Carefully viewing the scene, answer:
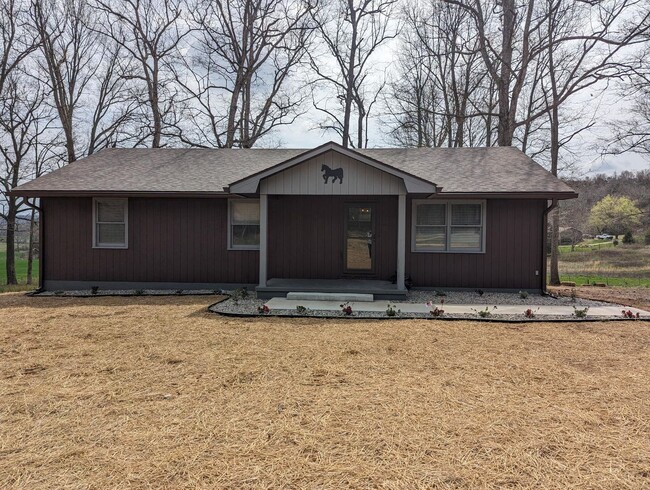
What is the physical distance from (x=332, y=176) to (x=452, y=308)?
3508 mm

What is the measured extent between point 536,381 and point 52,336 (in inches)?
244

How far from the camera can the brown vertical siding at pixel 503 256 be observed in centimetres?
900

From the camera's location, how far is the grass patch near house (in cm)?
1859

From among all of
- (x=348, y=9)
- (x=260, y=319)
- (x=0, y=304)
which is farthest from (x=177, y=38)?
(x=260, y=319)

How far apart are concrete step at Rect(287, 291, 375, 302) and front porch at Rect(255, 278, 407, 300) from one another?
4.9 inches

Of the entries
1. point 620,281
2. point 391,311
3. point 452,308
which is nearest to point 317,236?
point 391,311

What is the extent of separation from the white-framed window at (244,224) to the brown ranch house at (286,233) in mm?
25

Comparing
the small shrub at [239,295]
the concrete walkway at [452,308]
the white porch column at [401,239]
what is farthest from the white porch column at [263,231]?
the white porch column at [401,239]

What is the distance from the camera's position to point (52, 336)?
5.54 metres

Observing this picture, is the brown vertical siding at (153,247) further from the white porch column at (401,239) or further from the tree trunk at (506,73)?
the tree trunk at (506,73)

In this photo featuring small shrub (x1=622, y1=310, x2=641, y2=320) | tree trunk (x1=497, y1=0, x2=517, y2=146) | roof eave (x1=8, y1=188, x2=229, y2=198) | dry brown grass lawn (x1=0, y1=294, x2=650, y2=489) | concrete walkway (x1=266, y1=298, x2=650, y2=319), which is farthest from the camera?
tree trunk (x1=497, y1=0, x2=517, y2=146)

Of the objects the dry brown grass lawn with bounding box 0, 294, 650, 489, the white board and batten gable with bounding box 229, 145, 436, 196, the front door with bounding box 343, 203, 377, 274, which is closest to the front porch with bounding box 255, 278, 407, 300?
the front door with bounding box 343, 203, 377, 274

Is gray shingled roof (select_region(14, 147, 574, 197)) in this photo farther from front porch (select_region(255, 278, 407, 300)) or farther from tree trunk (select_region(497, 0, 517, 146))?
tree trunk (select_region(497, 0, 517, 146))

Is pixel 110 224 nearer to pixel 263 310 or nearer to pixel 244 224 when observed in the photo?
pixel 244 224
